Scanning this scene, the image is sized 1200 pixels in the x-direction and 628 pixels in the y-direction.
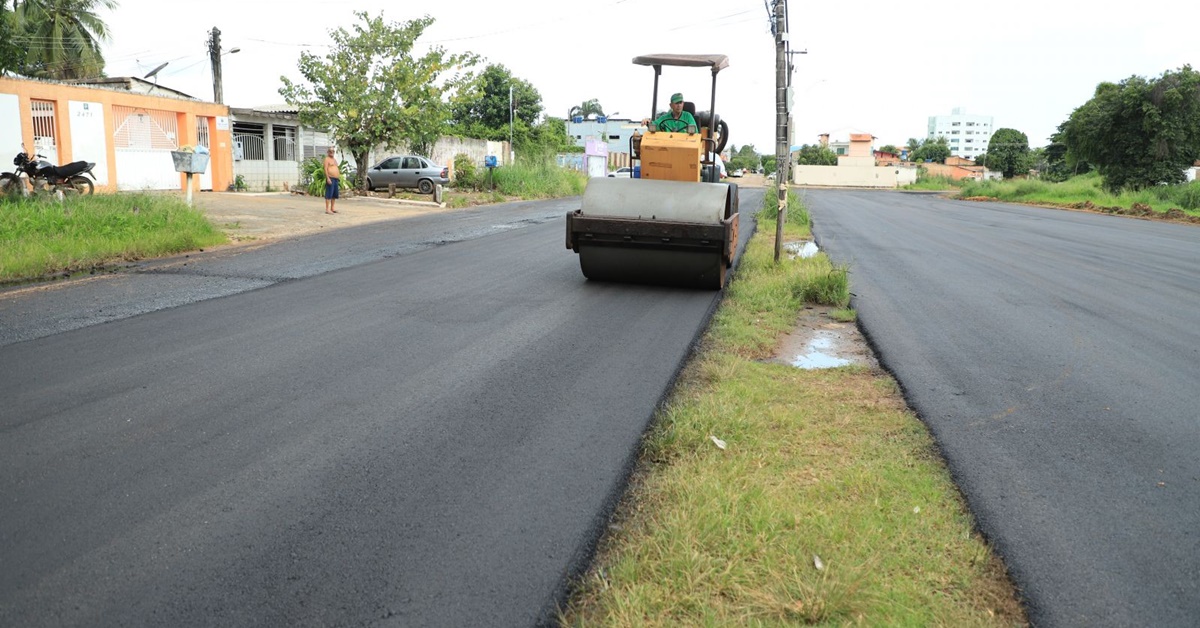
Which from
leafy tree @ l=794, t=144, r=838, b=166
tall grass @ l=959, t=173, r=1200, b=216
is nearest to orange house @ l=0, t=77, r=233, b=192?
Answer: tall grass @ l=959, t=173, r=1200, b=216

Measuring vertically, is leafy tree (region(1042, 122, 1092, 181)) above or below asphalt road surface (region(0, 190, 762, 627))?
above

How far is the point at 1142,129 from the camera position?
123 ft

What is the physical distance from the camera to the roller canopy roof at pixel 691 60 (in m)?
11.2

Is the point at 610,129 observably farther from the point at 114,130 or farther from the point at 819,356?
the point at 819,356

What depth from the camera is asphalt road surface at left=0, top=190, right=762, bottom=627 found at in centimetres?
313

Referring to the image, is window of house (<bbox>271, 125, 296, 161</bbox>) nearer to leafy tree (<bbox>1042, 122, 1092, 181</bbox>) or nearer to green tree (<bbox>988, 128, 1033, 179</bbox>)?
leafy tree (<bbox>1042, 122, 1092, 181</bbox>)

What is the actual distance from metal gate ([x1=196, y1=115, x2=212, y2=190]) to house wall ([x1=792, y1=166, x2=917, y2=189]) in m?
58.0

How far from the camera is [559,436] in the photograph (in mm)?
4836

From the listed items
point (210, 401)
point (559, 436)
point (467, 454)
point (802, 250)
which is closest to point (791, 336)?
point (559, 436)

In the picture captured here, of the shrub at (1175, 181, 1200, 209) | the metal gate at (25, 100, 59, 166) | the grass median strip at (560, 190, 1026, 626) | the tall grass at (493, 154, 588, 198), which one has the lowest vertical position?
the grass median strip at (560, 190, 1026, 626)

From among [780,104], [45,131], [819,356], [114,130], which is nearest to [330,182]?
[114,130]

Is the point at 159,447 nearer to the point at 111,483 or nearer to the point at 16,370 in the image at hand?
the point at 111,483

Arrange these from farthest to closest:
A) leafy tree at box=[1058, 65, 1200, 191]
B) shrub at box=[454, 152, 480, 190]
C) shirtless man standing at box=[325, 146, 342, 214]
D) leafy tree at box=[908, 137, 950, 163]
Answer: leafy tree at box=[908, 137, 950, 163], leafy tree at box=[1058, 65, 1200, 191], shrub at box=[454, 152, 480, 190], shirtless man standing at box=[325, 146, 342, 214]

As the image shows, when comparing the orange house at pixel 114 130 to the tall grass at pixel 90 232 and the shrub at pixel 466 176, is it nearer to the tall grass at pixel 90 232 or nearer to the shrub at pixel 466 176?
the shrub at pixel 466 176
